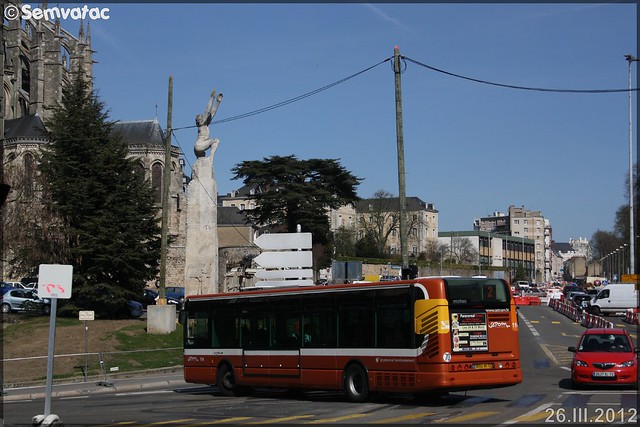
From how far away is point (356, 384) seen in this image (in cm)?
1959

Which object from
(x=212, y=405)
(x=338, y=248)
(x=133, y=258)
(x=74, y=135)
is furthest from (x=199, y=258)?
(x=338, y=248)

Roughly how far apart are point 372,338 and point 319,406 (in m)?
1.87

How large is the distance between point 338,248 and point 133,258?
66776mm

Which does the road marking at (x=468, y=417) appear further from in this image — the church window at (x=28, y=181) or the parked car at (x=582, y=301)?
the parked car at (x=582, y=301)

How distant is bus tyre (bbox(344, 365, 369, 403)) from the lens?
19.3 metres

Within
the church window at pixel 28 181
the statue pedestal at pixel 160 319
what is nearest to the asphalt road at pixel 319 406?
the statue pedestal at pixel 160 319

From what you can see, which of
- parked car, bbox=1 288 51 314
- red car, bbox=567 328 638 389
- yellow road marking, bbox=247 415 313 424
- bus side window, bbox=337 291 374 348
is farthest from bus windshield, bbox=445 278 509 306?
parked car, bbox=1 288 51 314

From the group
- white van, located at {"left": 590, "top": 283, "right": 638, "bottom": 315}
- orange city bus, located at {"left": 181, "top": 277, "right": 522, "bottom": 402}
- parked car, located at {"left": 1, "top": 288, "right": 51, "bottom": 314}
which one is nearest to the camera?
orange city bus, located at {"left": 181, "top": 277, "right": 522, "bottom": 402}

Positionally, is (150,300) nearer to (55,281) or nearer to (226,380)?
(226,380)

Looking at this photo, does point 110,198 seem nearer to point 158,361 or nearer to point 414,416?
point 158,361

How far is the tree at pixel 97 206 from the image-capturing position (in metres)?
46.7

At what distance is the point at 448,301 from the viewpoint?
17.8 m

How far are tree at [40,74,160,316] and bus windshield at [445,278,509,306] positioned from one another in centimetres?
3114

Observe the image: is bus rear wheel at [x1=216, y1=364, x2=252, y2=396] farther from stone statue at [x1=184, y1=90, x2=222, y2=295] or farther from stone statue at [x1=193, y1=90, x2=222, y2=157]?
stone statue at [x1=193, y1=90, x2=222, y2=157]
